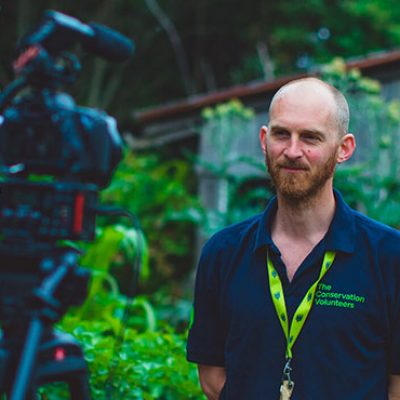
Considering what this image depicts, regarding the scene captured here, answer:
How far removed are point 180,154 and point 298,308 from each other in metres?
12.4

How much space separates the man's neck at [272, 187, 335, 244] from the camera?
8.21 feet

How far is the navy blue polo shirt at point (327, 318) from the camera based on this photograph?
235cm

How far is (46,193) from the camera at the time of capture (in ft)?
6.63

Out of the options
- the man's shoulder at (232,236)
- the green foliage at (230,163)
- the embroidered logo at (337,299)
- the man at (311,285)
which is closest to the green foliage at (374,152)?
the green foliage at (230,163)

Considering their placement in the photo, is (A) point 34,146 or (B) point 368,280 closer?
(A) point 34,146

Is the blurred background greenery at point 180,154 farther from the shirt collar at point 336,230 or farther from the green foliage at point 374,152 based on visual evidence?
the shirt collar at point 336,230

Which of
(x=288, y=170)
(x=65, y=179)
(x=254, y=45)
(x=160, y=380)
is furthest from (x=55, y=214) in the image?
(x=254, y=45)

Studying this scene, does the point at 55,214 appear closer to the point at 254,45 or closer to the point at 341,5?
the point at 341,5

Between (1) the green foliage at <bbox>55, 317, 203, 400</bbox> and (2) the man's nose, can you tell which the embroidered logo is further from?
(1) the green foliage at <bbox>55, 317, 203, 400</bbox>

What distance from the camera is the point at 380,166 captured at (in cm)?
834

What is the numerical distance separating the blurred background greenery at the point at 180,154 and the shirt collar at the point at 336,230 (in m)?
0.46

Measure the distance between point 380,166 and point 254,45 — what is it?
42.4 feet

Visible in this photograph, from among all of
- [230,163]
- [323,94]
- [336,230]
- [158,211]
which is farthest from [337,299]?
[158,211]

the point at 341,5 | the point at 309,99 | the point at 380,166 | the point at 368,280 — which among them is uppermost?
the point at 341,5
